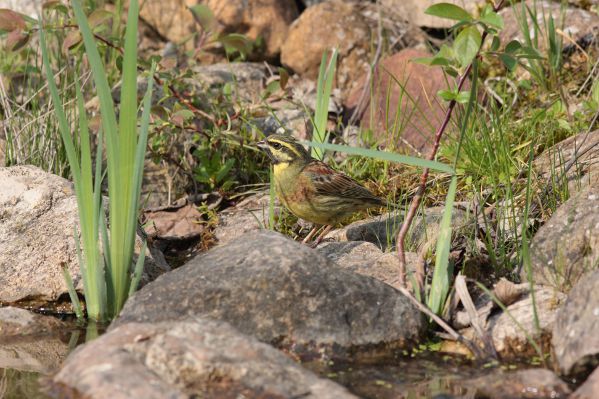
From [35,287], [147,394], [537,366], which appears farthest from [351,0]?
[147,394]

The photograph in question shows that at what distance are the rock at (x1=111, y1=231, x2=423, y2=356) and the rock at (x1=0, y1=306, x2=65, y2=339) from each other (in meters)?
0.68

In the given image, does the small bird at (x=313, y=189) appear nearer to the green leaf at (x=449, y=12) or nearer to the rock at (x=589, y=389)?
the green leaf at (x=449, y=12)

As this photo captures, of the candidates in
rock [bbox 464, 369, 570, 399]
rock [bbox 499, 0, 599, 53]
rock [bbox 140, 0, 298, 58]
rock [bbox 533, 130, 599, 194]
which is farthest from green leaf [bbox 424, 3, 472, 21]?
rock [bbox 140, 0, 298, 58]

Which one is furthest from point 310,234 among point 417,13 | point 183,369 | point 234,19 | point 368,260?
point 417,13

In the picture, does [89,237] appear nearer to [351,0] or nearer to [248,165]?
[248,165]

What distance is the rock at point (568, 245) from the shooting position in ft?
15.4

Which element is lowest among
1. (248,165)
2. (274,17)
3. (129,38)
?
(248,165)

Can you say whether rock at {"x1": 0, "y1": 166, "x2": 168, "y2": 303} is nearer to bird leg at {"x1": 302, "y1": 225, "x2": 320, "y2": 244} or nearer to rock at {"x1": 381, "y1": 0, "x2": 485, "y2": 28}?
bird leg at {"x1": 302, "y1": 225, "x2": 320, "y2": 244}

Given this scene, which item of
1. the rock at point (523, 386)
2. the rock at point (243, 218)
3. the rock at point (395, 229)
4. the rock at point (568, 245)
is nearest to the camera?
the rock at point (523, 386)

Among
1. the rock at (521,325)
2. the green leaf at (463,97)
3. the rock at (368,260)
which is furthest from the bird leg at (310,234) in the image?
the green leaf at (463,97)

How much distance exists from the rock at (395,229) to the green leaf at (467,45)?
1.39 meters

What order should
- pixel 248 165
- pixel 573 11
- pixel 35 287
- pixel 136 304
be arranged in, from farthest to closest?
1. pixel 573 11
2. pixel 248 165
3. pixel 35 287
4. pixel 136 304

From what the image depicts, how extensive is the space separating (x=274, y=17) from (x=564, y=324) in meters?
5.72

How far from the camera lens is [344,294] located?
4.46m
